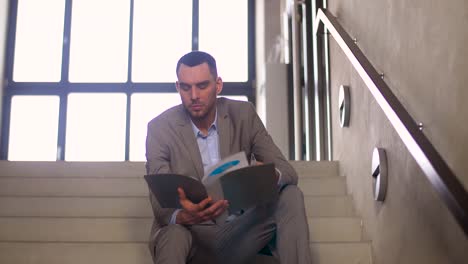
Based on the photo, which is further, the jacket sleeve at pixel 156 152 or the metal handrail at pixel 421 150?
the jacket sleeve at pixel 156 152

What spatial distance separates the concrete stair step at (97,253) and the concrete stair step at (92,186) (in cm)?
80

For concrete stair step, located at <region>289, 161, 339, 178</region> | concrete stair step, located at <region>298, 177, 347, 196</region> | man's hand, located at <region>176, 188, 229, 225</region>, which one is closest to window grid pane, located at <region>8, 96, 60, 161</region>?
concrete stair step, located at <region>289, 161, 339, 178</region>

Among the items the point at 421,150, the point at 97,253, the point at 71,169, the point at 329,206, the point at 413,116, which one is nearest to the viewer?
the point at 421,150

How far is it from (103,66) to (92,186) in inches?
211

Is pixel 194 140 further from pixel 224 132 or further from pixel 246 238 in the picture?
pixel 246 238

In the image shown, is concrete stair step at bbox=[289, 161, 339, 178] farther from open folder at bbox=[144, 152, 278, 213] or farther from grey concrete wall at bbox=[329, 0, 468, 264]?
open folder at bbox=[144, 152, 278, 213]

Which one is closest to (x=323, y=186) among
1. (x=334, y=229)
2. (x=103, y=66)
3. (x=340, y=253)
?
(x=334, y=229)

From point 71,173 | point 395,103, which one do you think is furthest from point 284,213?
point 71,173

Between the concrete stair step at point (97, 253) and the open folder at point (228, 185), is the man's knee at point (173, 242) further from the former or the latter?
the concrete stair step at point (97, 253)

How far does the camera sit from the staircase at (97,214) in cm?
308

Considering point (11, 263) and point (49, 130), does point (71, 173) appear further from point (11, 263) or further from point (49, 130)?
point (49, 130)

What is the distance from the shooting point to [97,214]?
11.8 ft

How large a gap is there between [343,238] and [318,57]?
2.22 metres

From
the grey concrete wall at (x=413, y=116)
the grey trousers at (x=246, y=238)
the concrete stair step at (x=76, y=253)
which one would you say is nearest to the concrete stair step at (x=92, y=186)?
the grey concrete wall at (x=413, y=116)
